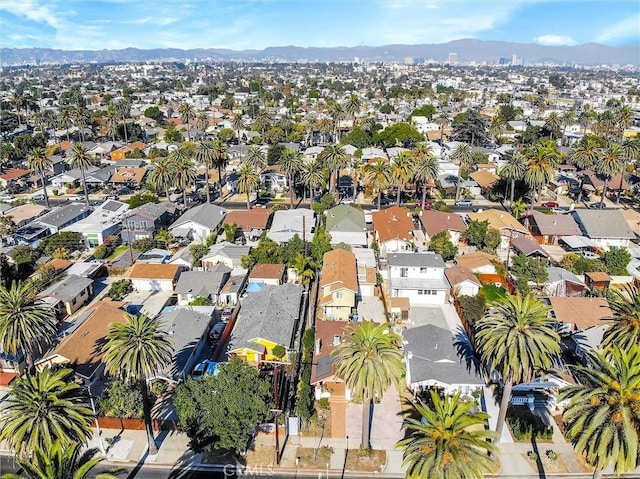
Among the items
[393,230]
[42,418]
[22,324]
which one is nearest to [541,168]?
[393,230]

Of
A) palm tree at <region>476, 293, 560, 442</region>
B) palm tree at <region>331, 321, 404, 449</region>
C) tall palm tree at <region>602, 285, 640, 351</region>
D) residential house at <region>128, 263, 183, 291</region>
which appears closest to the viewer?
palm tree at <region>331, 321, 404, 449</region>

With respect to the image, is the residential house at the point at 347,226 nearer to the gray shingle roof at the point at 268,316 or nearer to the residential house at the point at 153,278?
the gray shingle roof at the point at 268,316

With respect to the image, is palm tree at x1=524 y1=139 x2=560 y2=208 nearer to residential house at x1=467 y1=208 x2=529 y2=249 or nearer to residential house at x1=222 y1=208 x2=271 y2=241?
residential house at x1=467 y1=208 x2=529 y2=249

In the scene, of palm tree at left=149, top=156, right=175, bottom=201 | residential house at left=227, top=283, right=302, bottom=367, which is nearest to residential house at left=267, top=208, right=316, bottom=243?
residential house at left=227, top=283, right=302, bottom=367

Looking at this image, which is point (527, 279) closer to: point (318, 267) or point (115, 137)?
point (318, 267)

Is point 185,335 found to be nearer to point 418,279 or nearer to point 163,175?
point 418,279

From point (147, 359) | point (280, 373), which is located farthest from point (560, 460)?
point (147, 359)
